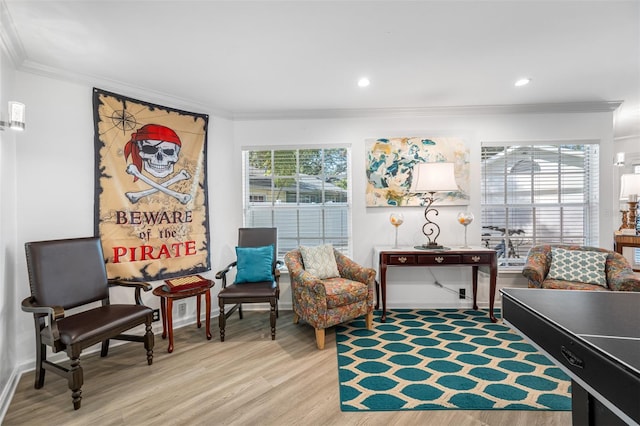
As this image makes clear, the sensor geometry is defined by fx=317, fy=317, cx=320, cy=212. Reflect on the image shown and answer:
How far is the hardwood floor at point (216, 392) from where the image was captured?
75.2 inches

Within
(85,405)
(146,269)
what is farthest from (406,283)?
(85,405)

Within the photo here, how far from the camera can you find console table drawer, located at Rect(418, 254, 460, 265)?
136 inches

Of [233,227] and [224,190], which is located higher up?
[224,190]

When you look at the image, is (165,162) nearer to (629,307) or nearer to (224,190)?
(224,190)

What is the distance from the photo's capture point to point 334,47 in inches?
94.9

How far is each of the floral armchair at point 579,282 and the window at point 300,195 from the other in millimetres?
2031

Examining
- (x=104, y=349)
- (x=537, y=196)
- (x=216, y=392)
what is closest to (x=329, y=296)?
(x=216, y=392)

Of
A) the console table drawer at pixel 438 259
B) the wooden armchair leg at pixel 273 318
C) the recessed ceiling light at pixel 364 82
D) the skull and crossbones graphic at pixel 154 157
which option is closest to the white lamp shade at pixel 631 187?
the console table drawer at pixel 438 259

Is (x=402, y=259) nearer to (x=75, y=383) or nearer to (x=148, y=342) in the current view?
(x=148, y=342)

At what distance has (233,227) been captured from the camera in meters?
4.00

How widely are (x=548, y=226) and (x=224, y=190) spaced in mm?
4054

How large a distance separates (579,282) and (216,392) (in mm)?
3533

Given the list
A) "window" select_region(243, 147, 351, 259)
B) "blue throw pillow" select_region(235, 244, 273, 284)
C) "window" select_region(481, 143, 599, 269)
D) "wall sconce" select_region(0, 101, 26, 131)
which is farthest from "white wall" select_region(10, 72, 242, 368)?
"window" select_region(481, 143, 599, 269)

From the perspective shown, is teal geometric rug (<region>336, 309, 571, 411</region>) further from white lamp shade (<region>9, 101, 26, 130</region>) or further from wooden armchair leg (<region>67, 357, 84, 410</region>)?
white lamp shade (<region>9, 101, 26, 130</region>)
